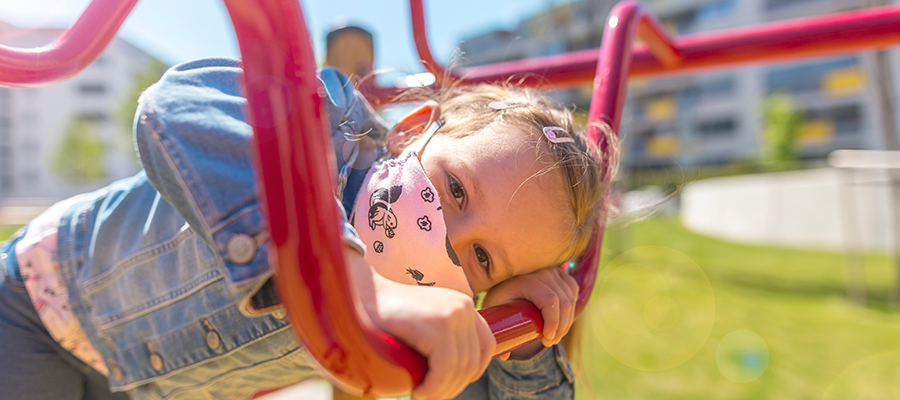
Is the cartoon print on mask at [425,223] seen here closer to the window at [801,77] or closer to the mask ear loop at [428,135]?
the mask ear loop at [428,135]

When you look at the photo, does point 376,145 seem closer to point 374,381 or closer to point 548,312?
point 548,312

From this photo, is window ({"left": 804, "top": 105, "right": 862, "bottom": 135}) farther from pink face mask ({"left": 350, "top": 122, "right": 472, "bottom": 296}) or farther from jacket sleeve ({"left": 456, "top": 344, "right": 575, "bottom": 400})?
pink face mask ({"left": 350, "top": 122, "right": 472, "bottom": 296})

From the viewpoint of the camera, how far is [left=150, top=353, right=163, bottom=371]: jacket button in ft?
2.21

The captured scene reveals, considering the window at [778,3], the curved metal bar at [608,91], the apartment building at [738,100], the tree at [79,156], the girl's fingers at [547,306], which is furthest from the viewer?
the tree at [79,156]

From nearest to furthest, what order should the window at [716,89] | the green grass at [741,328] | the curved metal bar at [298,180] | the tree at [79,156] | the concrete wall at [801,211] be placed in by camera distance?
the curved metal bar at [298,180]
the green grass at [741,328]
the concrete wall at [801,211]
the window at [716,89]
the tree at [79,156]

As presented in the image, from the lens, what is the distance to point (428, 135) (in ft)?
2.43

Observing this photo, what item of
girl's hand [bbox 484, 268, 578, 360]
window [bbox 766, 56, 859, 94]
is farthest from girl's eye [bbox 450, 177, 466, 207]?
window [bbox 766, 56, 859, 94]

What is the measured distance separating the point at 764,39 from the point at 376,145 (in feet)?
2.89

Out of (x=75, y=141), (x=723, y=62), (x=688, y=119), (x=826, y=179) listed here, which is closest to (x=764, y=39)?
(x=723, y=62)

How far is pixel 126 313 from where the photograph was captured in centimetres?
70

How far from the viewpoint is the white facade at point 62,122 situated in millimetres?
22917

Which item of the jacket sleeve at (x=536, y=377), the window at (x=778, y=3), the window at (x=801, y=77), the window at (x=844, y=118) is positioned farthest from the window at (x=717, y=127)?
the jacket sleeve at (x=536, y=377)

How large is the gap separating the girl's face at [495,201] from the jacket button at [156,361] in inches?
16.3

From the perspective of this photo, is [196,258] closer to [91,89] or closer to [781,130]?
[781,130]
